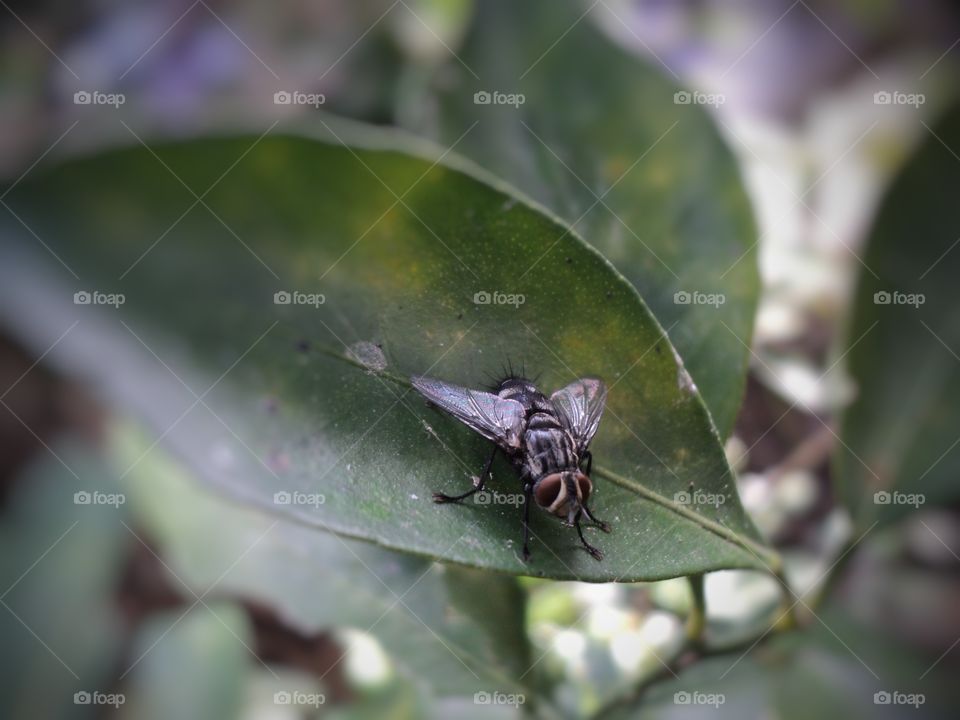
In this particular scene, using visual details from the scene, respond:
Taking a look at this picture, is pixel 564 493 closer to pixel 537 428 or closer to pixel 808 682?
pixel 537 428

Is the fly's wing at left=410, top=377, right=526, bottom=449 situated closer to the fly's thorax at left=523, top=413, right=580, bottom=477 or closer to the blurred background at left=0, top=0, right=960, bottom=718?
the fly's thorax at left=523, top=413, right=580, bottom=477

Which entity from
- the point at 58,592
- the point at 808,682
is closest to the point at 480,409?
the point at 808,682

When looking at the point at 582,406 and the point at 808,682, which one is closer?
the point at 582,406

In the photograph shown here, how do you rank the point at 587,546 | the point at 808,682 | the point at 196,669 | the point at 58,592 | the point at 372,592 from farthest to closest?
1. the point at 58,592
2. the point at 196,669
3. the point at 808,682
4. the point at 372,592
5. the point at 587,546

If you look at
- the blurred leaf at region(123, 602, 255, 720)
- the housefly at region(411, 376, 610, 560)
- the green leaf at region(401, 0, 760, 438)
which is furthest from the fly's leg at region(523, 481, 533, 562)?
the blurred leaf at region(123, 602, 255, 720)

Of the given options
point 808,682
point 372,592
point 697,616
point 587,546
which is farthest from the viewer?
point 808,682

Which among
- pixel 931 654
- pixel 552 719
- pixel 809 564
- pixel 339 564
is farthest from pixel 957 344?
pixel 339 564

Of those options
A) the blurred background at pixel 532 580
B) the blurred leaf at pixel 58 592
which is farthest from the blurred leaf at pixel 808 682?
the blurred leaf at pixel 58 592
